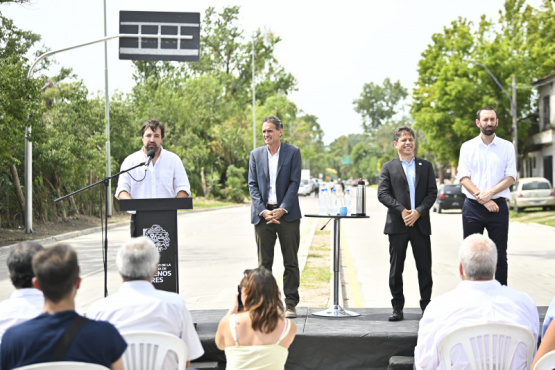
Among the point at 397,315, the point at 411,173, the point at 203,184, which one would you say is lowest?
the point at 397,315

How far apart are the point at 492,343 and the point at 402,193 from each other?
3.45 metres

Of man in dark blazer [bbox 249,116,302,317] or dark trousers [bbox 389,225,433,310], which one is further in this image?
man in dark blazer [bbox 249,116,302,317]

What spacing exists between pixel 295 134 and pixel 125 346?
88629mm

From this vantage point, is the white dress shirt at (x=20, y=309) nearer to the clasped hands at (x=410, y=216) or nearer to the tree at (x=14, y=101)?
the clasped hands at (x=410, y=216)

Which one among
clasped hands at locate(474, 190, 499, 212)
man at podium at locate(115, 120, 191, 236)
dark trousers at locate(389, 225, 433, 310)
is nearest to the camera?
man at podium at locate(115, 120, 191, 236)

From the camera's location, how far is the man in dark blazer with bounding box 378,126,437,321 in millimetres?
7379

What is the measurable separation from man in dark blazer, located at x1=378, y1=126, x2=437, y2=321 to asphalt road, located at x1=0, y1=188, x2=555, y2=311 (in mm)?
2876

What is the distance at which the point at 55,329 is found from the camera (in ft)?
11.4

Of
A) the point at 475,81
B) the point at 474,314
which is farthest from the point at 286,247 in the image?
the point at 475,81

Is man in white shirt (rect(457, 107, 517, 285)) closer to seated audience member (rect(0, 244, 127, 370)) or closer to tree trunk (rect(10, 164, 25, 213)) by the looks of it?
seated audience member (rect(0, 244, 127, 370))

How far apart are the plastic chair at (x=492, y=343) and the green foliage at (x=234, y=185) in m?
49.5

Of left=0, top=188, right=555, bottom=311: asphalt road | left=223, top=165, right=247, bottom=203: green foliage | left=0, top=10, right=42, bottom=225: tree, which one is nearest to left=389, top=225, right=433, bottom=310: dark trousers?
left=0, top=188, right=555, bottom=311: asphalt road

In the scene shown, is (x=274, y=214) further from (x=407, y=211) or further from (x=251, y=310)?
(x=251, y=310)

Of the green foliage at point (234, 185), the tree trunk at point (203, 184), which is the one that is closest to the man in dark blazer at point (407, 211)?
the green foliage at point (234, 185)
